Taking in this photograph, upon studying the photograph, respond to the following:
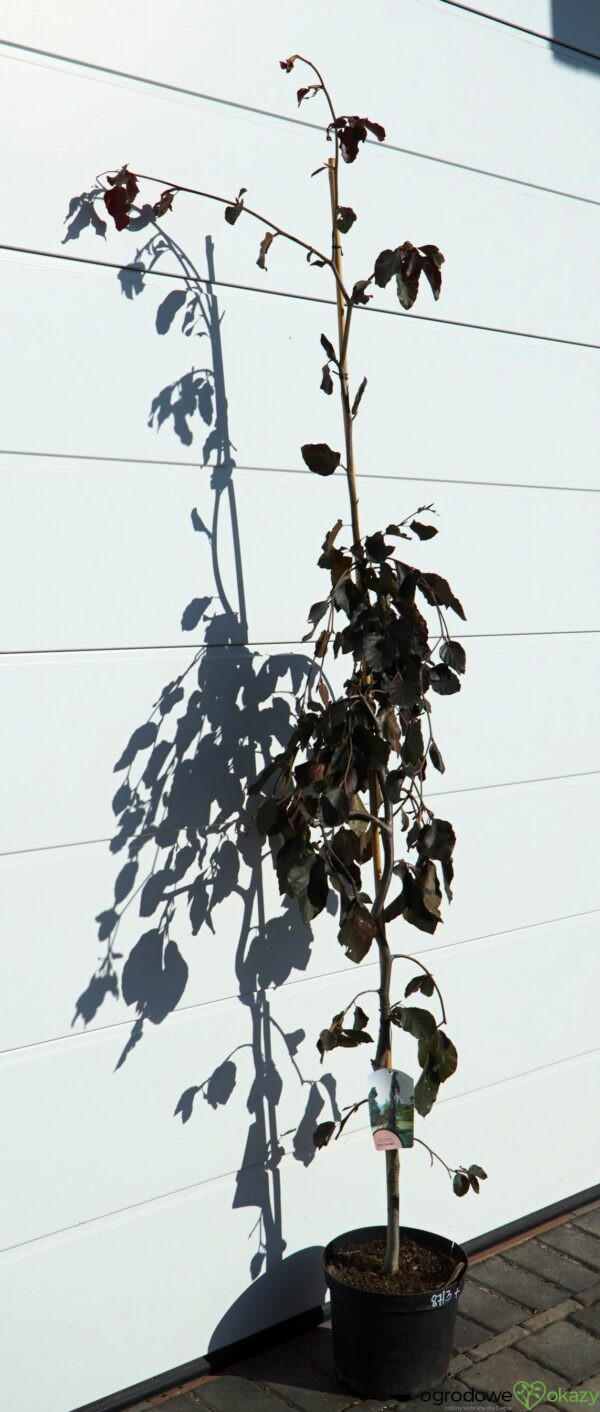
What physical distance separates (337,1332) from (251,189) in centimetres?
205

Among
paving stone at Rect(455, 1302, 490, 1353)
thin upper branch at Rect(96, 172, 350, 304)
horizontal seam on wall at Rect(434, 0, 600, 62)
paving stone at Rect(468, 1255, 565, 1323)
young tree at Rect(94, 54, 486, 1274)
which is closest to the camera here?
young tree at Rect(94, 54, 486, 1274)

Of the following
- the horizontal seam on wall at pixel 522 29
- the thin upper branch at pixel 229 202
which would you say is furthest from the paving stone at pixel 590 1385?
the horizontal seam on wall at pixel 522 29

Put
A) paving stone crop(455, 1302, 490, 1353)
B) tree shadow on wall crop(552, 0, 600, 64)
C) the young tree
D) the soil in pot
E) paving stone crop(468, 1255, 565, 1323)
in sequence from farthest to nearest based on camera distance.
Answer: tree shadow on wall crop(552, 0, 600, 64) < paving stone crop(468, 1255, 565, 1323) < paving stone crop(455, 1302, 490, 1353) < the soil in pot < the young tree

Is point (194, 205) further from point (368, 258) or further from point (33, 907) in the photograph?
point (33, 907)

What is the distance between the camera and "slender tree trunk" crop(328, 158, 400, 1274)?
2.17 metres

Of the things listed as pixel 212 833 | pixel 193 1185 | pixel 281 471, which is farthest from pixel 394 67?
pixel 193 1185

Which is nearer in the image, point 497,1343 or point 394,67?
point 497,1343

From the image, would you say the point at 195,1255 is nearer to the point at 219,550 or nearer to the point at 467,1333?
the point at 467,1333

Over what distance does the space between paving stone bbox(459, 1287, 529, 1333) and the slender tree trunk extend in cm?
29

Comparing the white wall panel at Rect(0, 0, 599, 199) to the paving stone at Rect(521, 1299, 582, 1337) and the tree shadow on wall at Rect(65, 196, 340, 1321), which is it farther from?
the paving stone at Rect(521, 1299, 582, 1337)

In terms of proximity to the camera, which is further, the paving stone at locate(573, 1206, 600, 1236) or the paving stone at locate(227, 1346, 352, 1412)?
the paving stone at locate(573, 1206, 600, 1236)

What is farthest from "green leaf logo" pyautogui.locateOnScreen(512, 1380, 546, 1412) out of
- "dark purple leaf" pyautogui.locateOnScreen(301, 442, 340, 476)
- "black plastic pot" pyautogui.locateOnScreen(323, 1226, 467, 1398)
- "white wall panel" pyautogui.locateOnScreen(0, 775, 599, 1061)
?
"dark purple leaf" pyautogui.locateOnScreen(301, 442, 340, 476)

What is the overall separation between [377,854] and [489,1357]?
95cm

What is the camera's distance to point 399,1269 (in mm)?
2299
